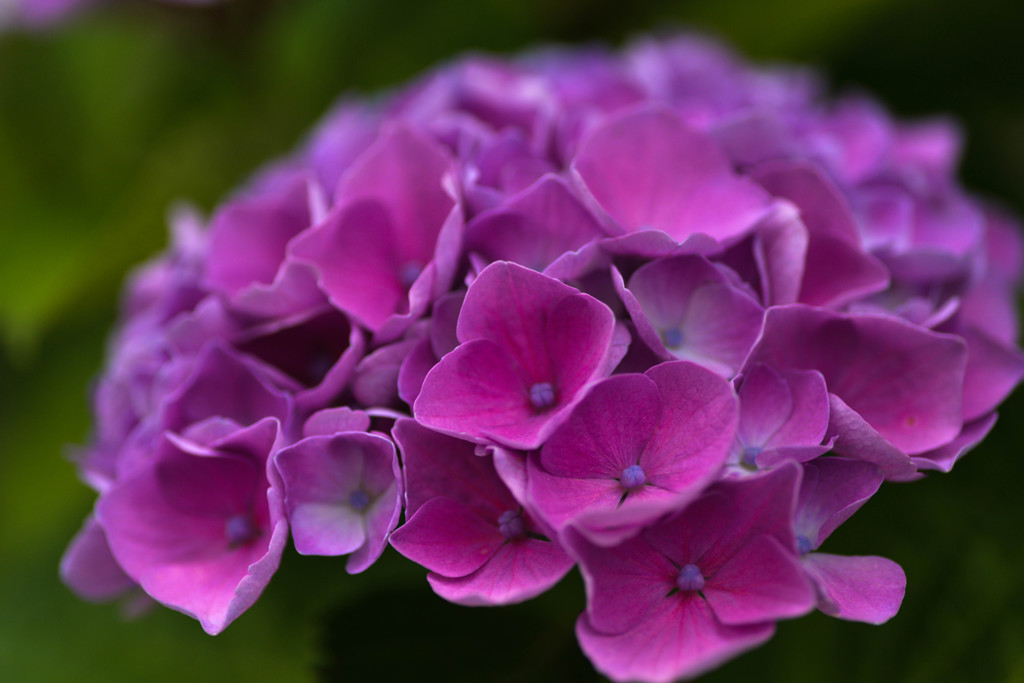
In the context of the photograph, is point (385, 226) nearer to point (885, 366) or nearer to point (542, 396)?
point (542, 396)

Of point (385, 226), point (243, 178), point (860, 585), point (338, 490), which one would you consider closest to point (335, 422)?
point (338, 490)

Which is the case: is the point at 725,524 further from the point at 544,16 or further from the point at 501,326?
the point at 544,16

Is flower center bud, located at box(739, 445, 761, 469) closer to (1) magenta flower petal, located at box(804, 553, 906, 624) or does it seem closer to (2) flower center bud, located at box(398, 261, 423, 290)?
(1) magenta flower petal, located at box(804, 553, 906, 624)

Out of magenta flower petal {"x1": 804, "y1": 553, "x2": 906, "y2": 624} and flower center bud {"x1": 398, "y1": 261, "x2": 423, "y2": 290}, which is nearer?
magenta flower petal {"x1": 804, "y1": 553, "x2": 906, "y2": 624}

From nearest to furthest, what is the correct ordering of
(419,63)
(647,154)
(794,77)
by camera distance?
1. (647,154)
2. (794,77)
3. (419,63)

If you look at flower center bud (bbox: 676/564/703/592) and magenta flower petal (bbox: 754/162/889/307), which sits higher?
magenta flower petal (bbox: 754/162/889/307)

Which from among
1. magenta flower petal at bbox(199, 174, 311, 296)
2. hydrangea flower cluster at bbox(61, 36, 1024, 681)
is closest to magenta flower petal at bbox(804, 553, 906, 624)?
hydrangea flower cluster at bbox(61, 36, 1024, 681)

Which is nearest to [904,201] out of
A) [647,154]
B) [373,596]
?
[647,154]

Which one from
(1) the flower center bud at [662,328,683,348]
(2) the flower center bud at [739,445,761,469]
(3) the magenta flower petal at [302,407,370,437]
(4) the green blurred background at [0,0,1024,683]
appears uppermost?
(1) the flower center bud at [662,328,683,348]
